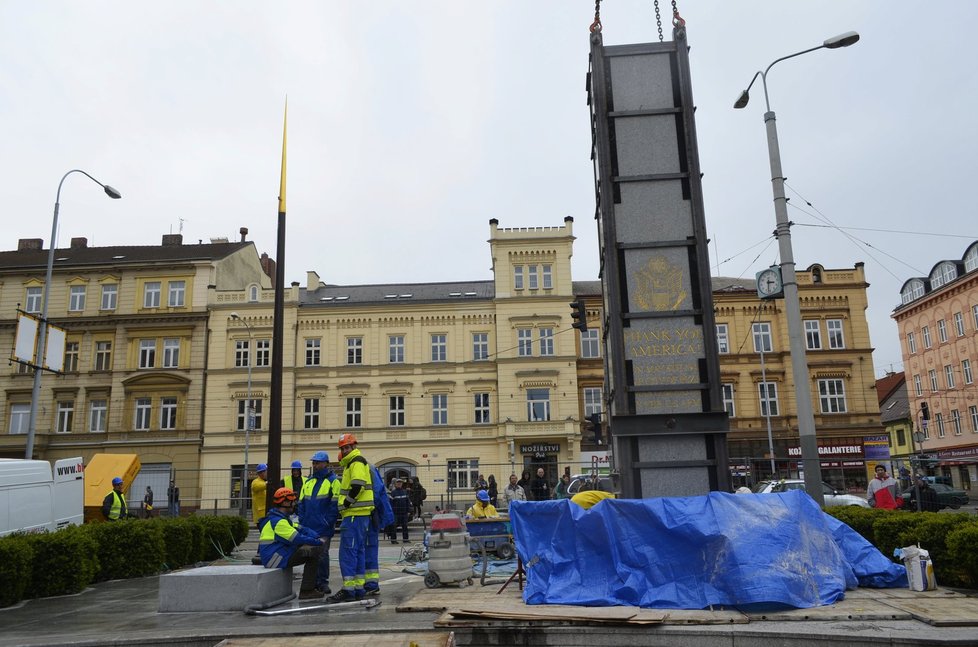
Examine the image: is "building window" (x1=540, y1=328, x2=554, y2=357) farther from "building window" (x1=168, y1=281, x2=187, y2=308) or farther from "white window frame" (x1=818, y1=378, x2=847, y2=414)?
"building window" (x1=168, y1=281, x2=187, y2=308)

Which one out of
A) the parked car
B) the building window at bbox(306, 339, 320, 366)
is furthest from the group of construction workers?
the building window at bbox(306, 339, 320, 366)

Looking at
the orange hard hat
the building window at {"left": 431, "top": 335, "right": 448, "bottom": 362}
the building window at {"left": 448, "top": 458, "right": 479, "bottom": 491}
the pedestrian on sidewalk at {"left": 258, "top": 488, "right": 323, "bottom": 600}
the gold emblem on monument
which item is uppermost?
the building window at {"left": 431, "top": 335, "right": 448, "bottom": 362}

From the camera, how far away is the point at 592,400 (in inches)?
1679

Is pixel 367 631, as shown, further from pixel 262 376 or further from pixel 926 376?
pixel 926 376

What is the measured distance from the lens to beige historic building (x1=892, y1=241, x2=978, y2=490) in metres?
49.6

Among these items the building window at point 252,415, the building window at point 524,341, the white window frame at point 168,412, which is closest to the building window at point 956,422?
the building window at point 524,341

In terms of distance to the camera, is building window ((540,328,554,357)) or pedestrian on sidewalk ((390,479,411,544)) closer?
pedestrian on sidewalk ((390,479,411,544))

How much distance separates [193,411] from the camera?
42.7 meters

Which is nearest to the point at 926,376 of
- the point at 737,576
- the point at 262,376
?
the point at 262,376

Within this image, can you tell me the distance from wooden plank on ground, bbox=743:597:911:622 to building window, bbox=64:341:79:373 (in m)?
45.0

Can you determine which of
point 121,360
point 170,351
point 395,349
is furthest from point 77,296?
point 395,349

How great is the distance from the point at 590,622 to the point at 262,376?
37710 millimetres

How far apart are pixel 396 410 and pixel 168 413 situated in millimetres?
12953

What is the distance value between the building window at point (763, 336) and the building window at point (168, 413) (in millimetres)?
33005
